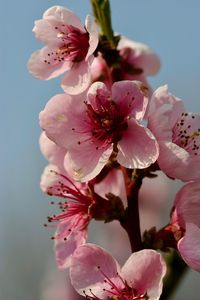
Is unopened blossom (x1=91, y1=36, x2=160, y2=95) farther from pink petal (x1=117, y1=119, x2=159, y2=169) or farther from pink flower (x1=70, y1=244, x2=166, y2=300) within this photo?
A: pink flower (x1=70, y1=244, x2=166, y2=300)

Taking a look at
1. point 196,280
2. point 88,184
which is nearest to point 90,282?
point 88,184

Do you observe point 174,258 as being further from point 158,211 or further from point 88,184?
point 158,211

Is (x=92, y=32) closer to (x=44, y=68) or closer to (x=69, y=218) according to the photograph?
(x=44, y=68)

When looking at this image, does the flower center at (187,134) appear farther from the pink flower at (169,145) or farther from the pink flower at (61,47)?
the pink flower at (61,47)

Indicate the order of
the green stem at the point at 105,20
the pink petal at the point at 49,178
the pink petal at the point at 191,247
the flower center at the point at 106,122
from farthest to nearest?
the pink petal at the point at 49,178
the green stem at the point at 105,20
the flower center at the point at 106,122
the pink petal at the point at 191,247

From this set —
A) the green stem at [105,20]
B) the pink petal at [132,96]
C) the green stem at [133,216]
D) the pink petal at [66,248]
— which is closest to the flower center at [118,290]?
the green stem at [133,216]

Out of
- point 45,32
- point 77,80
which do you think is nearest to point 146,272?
point 77,80
